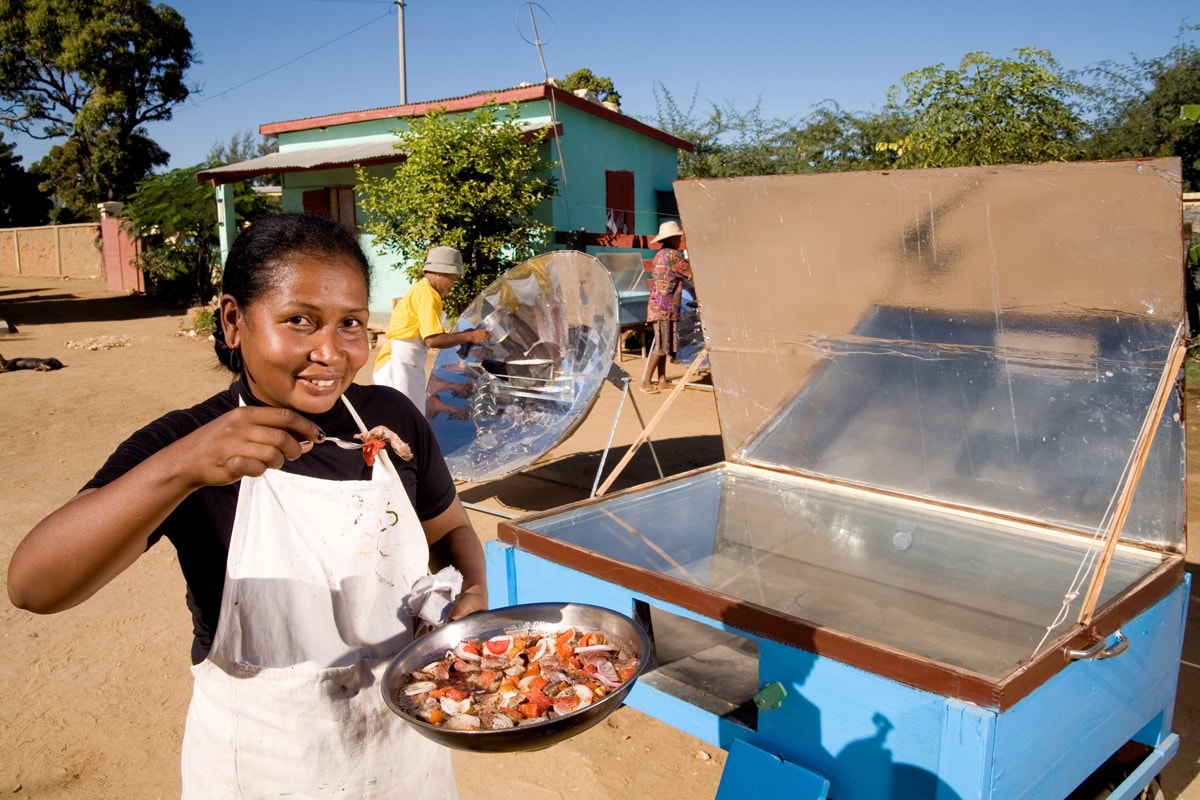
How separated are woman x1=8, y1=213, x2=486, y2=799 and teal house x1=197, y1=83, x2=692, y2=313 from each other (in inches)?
410

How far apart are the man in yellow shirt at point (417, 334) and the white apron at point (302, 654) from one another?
12.5 ft

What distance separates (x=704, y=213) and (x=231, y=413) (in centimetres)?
278

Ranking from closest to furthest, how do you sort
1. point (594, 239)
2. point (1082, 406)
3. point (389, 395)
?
1. point (389, 395)
2. point (1082, 406)
3. point (594, 239)

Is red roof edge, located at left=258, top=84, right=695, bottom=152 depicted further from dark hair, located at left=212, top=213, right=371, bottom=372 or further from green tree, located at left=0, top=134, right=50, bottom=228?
green tree, located at left=0, top=134, right=50, bottom=228

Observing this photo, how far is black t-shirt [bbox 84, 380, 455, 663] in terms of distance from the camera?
1.31m

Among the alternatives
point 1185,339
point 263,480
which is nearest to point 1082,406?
point 1185,339

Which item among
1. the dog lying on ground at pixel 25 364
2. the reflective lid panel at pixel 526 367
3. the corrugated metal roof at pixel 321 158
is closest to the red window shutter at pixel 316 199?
the corrugated metal roof at pixel 321 158

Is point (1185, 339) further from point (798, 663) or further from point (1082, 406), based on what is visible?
point (798, 663)

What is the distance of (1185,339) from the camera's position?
2.52 m

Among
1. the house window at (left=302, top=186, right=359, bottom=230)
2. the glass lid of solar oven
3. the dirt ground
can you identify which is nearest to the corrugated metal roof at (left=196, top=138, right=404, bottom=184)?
the house window at (left=302, top=186, right=359, bottom=230)

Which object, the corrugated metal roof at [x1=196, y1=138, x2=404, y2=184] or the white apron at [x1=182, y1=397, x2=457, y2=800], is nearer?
the white apron at [x1=182, y1=397, x2=457, y2=800]

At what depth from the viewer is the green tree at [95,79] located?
2475 centimetres

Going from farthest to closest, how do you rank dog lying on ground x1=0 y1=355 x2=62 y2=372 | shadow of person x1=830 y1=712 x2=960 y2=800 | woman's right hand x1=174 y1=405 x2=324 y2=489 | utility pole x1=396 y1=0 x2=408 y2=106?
utility pole x1=396 y1=0 x2=408 y2=106 → dog lying on ground x1=0 y1=355 x2=62 y2=372 → shadow of person x1=830 y1=712 x2=960 y2=800 → woman's right hand x1=174 y1=405 x2=324 y2=489

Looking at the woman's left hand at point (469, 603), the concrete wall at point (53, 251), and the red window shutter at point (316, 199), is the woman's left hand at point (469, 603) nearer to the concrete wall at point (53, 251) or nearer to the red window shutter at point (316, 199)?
the red window shutter at point (316, 199)
